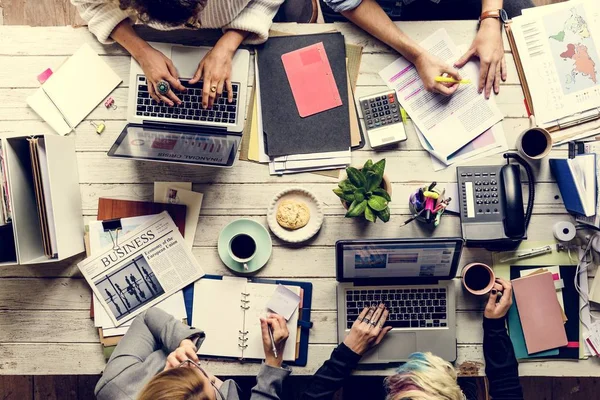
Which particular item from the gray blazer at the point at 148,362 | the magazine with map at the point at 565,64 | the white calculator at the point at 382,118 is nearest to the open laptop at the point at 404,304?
the gray blazer at the point at 148,362

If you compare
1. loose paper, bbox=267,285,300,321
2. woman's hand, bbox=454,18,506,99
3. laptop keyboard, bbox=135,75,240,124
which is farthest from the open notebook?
woman's hand, bbox=454,18,506,99

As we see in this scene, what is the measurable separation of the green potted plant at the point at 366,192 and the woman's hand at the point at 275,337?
1.24 ft

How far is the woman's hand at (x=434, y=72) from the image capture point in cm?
154

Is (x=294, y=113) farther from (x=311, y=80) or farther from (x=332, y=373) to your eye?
(x=332, y=373)

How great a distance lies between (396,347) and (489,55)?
2.93 ft

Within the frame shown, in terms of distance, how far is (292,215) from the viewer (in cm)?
152

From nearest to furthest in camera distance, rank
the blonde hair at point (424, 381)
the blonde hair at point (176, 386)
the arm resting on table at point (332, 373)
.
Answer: the blonde hair at point (176, 386)
the blonde hair at point (424, 381)
the arm resting on table at point (332, 373)

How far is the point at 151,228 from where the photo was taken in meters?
1.55

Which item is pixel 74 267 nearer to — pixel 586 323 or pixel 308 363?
pixel 308 363

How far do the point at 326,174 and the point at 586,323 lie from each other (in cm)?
88

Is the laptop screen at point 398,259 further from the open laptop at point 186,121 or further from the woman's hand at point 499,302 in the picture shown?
the open laptop at point 186,121

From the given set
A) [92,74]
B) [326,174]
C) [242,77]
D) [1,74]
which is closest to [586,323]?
[326,174]

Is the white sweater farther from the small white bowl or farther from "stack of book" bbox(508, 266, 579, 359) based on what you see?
"stack of book" bbox(508, 266, 579, 359)

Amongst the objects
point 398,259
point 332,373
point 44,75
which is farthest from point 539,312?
point 44,75
